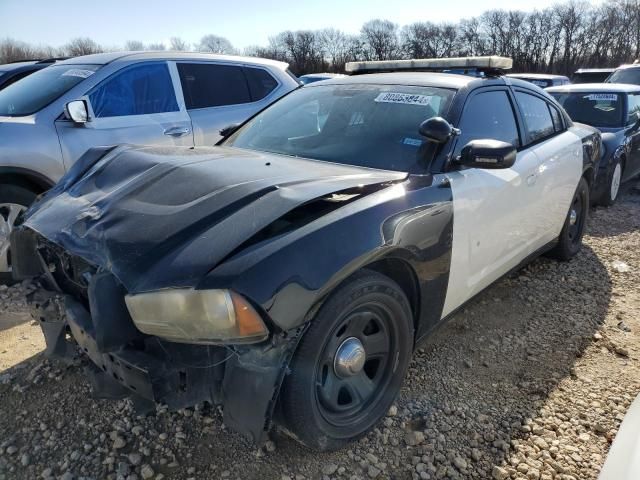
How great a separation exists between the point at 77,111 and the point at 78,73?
2.37 ft

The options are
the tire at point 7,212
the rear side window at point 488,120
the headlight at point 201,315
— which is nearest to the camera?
the headlight at point 201,315

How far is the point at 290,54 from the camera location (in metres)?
57.5

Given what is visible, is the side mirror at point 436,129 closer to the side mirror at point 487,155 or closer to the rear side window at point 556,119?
the side mirror at point 487,155

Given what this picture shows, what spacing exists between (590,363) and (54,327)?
9.44 ft

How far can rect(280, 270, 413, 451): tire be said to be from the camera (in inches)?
74.8

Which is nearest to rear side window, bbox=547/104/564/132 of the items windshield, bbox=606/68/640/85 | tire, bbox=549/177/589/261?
tire, bbox=549/177/589/261

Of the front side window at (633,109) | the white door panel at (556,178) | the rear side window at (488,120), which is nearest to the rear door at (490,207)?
the rear side window at (488,120)

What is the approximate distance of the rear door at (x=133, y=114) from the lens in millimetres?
4312

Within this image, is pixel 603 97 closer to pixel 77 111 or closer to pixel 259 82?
pixel 259 82

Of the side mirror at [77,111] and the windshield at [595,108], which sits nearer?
the side mirror at [77,111]

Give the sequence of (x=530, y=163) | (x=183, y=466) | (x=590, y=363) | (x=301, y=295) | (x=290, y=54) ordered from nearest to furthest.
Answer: (x=301, y=295) → (x=183, y=466) → (x=590, y=363) → (x=530, y=163) → (x=290, y=54)

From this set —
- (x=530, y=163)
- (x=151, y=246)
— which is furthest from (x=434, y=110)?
(x=151, y=246)

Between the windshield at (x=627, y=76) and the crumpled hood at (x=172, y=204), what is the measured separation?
1087cm

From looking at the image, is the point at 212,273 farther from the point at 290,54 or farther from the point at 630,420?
the point at 290,54
